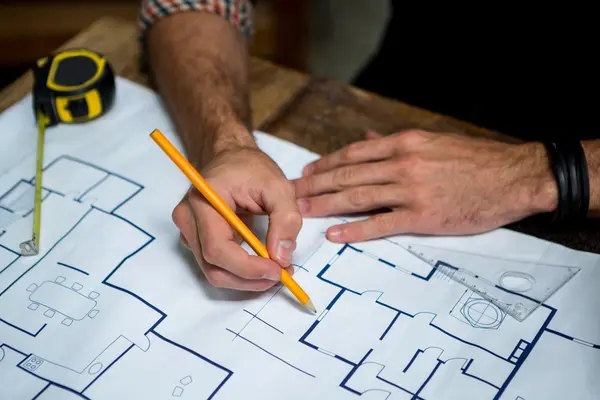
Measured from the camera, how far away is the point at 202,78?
3.35 ft

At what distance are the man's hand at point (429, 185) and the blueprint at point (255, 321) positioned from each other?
25mm

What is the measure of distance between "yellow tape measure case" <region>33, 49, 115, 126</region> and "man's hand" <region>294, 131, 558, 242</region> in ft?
1.16

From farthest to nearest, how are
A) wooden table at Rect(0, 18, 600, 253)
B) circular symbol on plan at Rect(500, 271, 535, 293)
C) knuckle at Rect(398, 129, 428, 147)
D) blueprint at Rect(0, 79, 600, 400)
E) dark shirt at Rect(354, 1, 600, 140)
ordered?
dark shirt at Rect(354, 1, 600, 140), wooden table at Rect(0, 18, 600, 253), knuckle at Rect(398, 129, 428, 147), circular symbol on plan at Rect(500, 271, 535, 293), blueprint at Rect(0, 79, 600, 400)

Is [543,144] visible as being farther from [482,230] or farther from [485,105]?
[485,105]

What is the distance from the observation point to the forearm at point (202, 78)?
36.7 inches

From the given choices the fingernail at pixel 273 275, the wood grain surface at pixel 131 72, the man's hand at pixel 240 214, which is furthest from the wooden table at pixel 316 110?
the fingernail at pixel 273 275

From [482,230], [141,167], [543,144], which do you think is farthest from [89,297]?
[543,144]

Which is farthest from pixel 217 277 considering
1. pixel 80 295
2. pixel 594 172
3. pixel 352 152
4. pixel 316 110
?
pixel 594 172

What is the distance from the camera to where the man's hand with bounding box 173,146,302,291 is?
2.37ft

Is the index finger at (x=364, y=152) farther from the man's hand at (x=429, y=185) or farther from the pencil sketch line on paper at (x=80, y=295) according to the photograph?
the pencil sketch line on paper at (x=80, y=295)

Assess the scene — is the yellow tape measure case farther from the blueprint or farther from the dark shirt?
the dark shirt

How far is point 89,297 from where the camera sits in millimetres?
766

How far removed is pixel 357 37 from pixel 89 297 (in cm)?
198

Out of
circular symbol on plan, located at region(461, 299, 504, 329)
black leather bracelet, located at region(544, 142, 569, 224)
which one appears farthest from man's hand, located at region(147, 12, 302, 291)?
black leather bracelet, located at region(544, 142, 569, 224)
